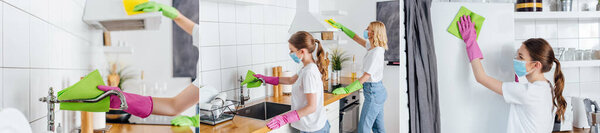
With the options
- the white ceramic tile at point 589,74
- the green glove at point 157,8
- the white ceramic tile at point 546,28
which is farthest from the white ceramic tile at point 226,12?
the white ceramic tile at point 589,74

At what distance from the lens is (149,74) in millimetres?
623

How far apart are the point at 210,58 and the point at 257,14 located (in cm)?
22

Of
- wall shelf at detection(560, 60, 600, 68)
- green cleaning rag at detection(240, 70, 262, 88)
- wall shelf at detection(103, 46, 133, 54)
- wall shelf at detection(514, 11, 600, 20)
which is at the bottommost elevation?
green cleaning rag at detection(240, 70, 262, 88)

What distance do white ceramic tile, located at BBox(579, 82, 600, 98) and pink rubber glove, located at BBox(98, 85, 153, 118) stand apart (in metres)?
3.29

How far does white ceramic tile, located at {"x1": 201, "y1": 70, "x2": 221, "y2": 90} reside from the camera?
3.05 feet

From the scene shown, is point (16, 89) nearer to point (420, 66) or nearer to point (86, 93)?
point (86, 93)

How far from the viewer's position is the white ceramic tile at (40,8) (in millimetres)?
588

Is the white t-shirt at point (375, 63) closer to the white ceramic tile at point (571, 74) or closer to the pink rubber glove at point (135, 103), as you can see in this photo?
the pink rubber glove at point (135, 103)

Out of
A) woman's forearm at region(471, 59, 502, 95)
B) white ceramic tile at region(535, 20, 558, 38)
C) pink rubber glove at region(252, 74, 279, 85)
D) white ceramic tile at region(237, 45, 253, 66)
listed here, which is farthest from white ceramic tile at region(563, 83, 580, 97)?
white ceramic tile at region(237, 45, 253, 66)

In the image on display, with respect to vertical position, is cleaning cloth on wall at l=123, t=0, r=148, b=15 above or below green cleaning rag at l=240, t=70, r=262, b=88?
above

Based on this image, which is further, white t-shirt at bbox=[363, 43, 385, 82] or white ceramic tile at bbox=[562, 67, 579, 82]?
white ceramic tile at bbox=[562, 67, 579, 82]

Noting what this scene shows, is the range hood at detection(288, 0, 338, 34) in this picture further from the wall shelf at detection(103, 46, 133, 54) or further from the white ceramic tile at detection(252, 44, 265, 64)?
the wall shelf at detection(103, 46, 133, 54)

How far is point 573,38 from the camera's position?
2.70m

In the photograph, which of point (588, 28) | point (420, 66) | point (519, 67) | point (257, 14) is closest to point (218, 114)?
point (257, 14)
